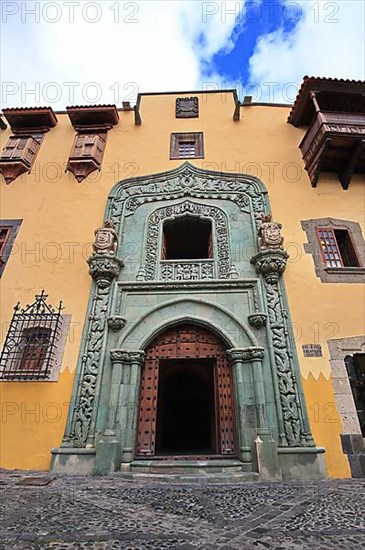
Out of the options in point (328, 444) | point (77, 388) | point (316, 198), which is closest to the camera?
point (328, 444)

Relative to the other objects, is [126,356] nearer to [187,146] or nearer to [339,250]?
[339,250]

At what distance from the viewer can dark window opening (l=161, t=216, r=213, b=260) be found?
871 cm

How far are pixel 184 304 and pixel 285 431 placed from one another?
3237 mm

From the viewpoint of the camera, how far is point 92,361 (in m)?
6.61

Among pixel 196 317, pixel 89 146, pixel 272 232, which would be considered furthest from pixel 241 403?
pixel 89 146

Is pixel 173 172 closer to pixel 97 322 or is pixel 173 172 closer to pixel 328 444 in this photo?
pixel 97 322

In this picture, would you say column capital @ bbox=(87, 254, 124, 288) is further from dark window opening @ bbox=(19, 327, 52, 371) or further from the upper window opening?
the upper window opening

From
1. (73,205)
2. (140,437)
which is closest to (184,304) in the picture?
(140,437)

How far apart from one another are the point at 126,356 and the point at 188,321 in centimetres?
154

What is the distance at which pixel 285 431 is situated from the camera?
5.83 m

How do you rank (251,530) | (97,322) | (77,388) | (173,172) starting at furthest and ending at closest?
1. (173,172)
2. (97,322)
3. (77,388)
4. (251,530)

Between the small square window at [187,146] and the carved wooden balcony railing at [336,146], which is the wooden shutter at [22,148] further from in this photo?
the carved wooden balcony railing at [336,146]

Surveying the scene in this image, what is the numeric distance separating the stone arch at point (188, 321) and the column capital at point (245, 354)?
126 mm

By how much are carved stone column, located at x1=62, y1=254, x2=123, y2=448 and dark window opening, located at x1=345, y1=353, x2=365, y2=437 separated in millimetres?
5173
